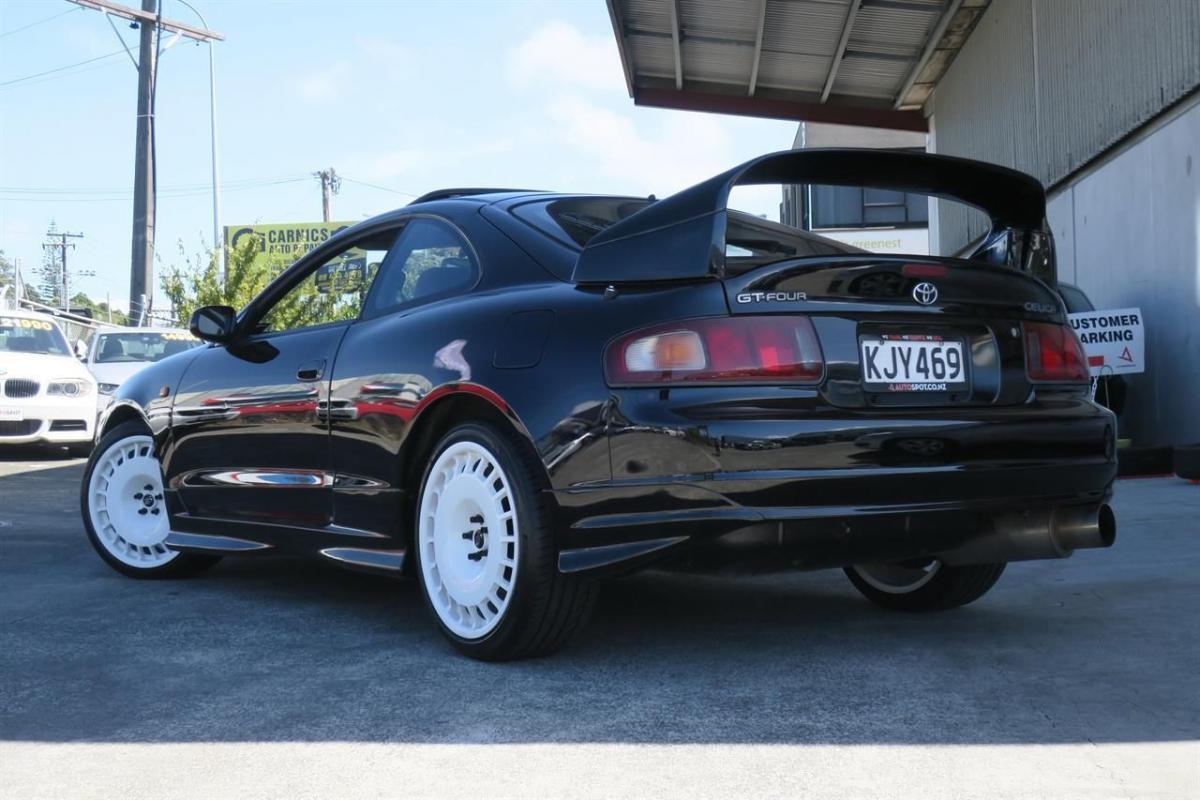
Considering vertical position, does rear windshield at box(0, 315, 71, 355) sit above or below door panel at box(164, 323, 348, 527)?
above

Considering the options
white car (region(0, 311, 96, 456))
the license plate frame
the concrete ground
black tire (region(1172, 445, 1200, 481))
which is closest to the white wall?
black tire (region(1172, 445, 1200, 481))

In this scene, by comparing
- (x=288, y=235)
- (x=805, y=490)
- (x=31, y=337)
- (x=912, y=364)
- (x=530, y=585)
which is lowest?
(x=530, y=585)

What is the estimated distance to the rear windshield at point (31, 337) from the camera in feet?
47.4

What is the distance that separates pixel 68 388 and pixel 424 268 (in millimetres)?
10914

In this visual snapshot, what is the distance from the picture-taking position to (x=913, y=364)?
137 inches

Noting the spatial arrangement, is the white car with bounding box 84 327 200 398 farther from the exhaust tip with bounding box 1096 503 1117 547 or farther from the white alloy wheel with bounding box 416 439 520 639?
the exhaust tip with bounding box 1096 503 1117 547

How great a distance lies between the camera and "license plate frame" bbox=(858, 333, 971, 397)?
3420mm

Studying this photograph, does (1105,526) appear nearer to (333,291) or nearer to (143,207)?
(333,291)

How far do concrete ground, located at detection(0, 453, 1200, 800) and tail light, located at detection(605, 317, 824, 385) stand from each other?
0.81m

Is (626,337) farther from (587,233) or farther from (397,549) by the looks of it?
(397,549)

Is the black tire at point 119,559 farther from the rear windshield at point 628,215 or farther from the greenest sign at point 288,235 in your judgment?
the greenest sign at point 288,235

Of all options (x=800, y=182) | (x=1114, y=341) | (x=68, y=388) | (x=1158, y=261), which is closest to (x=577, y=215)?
(x=800, y=182)

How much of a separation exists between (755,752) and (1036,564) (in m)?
3.20

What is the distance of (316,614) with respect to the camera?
4.64m
